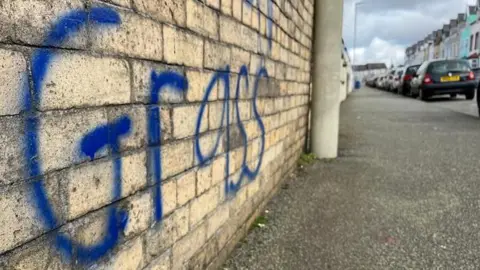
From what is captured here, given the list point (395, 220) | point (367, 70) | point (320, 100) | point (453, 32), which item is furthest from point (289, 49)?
point (367, 70)

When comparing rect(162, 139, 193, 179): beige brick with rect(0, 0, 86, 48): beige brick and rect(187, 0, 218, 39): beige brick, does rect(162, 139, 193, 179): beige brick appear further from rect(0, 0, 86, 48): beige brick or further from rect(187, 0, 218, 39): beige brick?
rect(0, 0, 86, 48): beige brick

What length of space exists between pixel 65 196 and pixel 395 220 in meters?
2.77

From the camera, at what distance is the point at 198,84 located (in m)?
2.04

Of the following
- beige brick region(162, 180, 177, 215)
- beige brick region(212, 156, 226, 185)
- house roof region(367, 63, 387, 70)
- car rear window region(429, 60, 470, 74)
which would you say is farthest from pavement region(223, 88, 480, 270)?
house roof region(367, 63, 387, 70)

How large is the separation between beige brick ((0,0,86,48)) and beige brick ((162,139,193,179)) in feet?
2.33

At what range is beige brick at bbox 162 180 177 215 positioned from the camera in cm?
179

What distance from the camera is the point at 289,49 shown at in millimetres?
4105

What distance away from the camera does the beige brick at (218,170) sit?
2.31 meters

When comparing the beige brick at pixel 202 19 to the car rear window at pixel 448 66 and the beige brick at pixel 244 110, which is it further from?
the car rear window at pixel 448 66

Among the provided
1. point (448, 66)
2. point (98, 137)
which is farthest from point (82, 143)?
point (448, 66)

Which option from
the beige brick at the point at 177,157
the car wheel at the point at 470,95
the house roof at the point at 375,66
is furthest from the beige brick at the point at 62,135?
the house roof at the point at 375,66

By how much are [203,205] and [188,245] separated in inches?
9.9

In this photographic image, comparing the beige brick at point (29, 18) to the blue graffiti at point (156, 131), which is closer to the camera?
the beige brick at point (29, 18)

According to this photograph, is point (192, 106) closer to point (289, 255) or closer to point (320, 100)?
point (289, 255)
